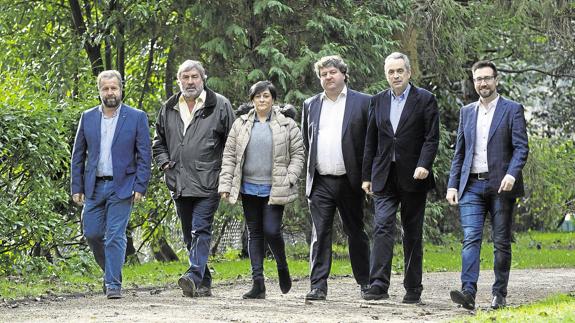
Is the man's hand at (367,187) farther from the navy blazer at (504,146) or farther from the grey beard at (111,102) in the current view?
the grey beard at (111,102)

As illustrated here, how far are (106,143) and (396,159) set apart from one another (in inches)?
103

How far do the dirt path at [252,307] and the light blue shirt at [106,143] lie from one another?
1163 mm

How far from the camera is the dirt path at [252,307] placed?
29.7 feet

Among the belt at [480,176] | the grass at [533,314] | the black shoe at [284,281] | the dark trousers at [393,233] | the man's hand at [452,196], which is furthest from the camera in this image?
the black shoe at [284,281]

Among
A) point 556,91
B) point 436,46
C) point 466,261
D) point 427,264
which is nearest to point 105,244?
point 466,261

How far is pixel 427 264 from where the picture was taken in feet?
57.9

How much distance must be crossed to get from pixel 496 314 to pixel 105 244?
385 centimetres

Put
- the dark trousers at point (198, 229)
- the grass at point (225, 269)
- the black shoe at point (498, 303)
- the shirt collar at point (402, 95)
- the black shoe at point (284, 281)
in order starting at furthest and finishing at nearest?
the grass at point (225, 269) < the black shoe at point (284, 281) < the dark trousers at point (198, 229) < the shirt collar at point (402, 95) < the black shoe at point (498, 303)

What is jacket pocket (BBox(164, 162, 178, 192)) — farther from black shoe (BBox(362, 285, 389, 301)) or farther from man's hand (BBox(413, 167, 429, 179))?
man's hand (BBox(413, 167, 429, 179))

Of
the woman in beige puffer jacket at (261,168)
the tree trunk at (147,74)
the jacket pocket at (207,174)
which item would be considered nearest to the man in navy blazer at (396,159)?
the woman in beige puffer jacket at (261,168)

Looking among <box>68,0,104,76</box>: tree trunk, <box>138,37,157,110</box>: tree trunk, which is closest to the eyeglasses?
<box>138,37,157,110</box>: tree trunk

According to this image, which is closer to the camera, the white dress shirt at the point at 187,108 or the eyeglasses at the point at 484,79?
the eyeglasses at the point at 484,79

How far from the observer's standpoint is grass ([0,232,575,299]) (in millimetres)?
12820

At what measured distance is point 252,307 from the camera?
9945 millimetres
